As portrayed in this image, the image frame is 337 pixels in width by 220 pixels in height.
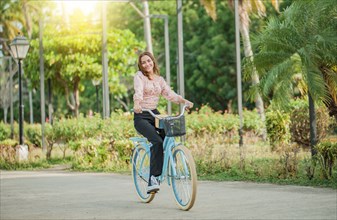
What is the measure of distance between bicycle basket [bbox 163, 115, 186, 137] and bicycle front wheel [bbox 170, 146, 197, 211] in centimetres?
20

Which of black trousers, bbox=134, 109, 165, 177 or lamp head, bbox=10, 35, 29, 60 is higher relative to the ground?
lamp head, bbox=10, 35, 29, 60

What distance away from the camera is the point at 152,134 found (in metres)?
11.6

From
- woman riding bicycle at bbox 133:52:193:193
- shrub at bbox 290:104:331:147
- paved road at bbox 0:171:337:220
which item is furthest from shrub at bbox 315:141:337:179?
shrub at bbox 290:104:331:147

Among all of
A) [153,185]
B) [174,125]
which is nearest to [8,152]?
[153,185]

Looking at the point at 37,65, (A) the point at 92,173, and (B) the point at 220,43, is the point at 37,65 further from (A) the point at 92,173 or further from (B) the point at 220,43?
(A) the point at 92,173

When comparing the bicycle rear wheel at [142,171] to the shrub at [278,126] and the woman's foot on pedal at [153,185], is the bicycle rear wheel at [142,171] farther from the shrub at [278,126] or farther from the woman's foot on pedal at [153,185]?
the shrub at [278,126]

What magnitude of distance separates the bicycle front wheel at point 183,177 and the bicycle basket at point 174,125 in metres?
0.20

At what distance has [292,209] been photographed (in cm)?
1129

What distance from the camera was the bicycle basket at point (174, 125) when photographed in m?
11.1

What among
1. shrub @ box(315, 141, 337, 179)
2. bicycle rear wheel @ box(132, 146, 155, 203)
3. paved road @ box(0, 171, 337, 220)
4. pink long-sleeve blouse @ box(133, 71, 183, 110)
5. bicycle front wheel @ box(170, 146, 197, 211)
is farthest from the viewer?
shrub @ box(315, 141, 337, 179)

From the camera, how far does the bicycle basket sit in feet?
36.3

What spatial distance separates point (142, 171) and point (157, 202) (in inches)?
19.2

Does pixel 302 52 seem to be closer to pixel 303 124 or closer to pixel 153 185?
pixel 153 185

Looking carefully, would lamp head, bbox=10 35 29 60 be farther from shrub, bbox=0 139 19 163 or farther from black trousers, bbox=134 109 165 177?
black trousers, bbox=134 109 165 177
